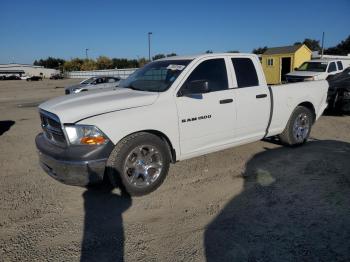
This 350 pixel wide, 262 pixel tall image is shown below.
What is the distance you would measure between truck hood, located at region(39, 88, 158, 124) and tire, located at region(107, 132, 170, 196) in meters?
0.44

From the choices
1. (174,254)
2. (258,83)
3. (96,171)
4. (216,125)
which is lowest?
(174,254)

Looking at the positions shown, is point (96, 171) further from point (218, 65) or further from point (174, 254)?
point (218, 65)

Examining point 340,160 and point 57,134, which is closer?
point 57,134

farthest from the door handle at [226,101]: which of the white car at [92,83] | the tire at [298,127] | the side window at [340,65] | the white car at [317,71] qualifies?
the white car at [92,83]

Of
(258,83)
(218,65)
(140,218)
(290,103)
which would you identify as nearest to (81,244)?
(140,218)

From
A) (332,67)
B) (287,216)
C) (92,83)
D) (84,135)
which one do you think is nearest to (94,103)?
(84,135)

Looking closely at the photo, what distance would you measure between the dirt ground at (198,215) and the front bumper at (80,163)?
17.1 inches

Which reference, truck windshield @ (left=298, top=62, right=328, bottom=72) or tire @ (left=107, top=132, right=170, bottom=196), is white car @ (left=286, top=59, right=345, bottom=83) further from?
tire @ (left=107, top=132, right=170, bottom=196)

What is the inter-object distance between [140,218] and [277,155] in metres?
3.31

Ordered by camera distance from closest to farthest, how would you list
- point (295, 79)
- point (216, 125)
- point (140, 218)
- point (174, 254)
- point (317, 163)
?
point (174, 254)
point (140, 218)
point (216, 125)
point (317, 163)
point (295, 79)

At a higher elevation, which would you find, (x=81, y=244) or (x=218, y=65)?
(x=218, y=65)

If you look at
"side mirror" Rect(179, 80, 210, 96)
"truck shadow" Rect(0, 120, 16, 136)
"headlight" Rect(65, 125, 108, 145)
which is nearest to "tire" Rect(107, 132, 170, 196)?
"headlight" Rect(65, 125, 108, 145)

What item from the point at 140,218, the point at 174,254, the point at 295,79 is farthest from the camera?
the point at 295,79

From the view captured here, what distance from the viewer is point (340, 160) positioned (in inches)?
225
